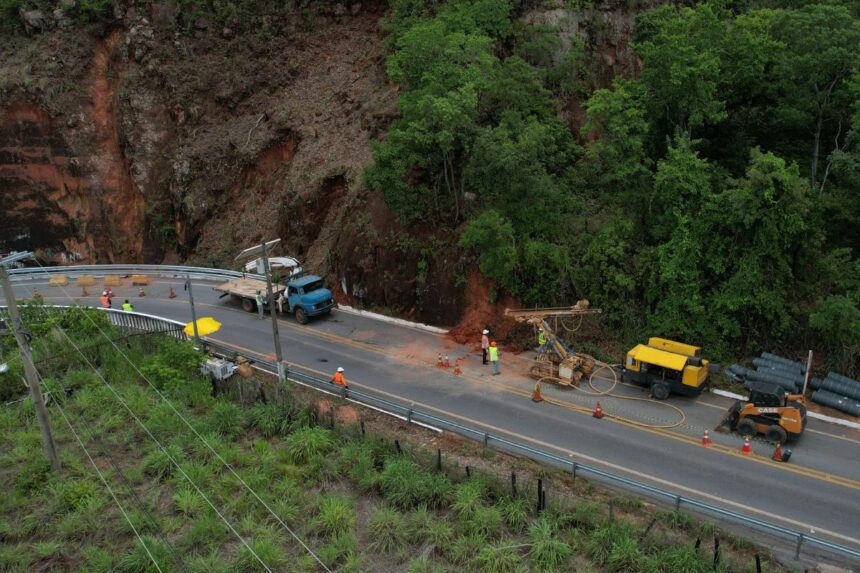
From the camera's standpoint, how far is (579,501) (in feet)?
55.1

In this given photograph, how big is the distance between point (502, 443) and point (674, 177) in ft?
39.5

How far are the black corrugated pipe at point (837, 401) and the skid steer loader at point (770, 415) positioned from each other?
1.75 metres

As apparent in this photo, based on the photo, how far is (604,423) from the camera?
21.3 meters

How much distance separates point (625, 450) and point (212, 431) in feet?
40.9

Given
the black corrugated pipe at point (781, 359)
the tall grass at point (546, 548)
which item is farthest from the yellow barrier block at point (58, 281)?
the black corrugated pipe at point (781, 359)

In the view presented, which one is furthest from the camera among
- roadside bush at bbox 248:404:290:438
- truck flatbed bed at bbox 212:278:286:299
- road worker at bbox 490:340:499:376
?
truck flatbed bed at bbox 212:278:286:299

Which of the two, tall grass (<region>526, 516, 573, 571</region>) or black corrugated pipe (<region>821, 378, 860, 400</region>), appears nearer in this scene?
tall grass (<region>526, 516, 573, 571</region>)

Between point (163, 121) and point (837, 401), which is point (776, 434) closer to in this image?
point (837, 401)

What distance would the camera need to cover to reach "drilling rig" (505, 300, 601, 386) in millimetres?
23625

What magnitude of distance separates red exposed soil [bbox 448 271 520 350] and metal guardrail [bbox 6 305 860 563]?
19.6 ft

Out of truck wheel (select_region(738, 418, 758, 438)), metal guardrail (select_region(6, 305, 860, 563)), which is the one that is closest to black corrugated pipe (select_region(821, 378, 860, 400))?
truck wheel (select_region(738, 418, 758, 438))

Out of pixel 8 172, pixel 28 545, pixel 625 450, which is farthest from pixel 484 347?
pixel 8 172

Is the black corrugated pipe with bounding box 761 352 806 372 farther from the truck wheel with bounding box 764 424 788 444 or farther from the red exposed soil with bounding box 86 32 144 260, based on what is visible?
the red exposed soil with bounding box 86 32 144 260

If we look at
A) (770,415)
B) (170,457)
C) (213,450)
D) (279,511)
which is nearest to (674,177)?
(770,415)
